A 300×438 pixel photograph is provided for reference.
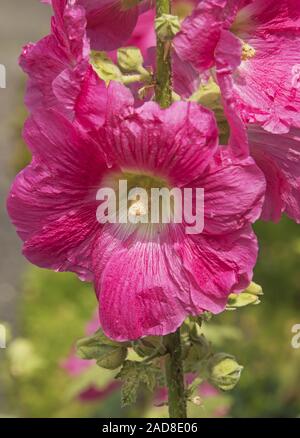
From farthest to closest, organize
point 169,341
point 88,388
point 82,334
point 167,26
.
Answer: point 82,334 → point 88,388 → point 169,341 → point 167,26

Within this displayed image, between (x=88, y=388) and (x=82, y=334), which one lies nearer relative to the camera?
(x=88, y=388)

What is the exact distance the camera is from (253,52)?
128 centimetres

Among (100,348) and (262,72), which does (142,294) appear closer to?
(100,348)

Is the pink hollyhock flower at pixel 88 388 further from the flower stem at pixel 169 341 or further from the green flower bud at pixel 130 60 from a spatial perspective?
the green flower bud at pixel 130 60

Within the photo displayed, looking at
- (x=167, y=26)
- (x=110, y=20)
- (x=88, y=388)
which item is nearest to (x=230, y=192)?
(x=167, y=26)

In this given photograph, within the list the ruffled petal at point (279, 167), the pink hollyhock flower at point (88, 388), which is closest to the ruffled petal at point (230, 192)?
the ruffled petal at point (279, 167)

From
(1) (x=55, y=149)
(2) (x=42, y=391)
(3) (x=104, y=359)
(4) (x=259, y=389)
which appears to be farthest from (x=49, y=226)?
(2) (x=42, y=391)

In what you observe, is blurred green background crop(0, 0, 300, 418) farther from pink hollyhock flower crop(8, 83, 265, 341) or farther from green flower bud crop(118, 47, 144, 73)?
green flower bud crop(118, 47, 144, 73)

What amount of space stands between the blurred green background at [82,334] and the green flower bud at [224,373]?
0.15 metres

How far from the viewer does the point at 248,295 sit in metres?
1.36

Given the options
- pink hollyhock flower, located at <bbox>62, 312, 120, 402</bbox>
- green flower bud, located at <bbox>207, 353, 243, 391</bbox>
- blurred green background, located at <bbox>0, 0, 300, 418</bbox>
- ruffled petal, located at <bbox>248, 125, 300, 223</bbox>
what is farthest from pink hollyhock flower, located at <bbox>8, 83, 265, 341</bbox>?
pink hollyhock flower, located at <bbox>62, 312, 120, 402</bbox>

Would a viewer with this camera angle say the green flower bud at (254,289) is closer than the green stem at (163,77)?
No

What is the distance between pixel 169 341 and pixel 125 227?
0.18 metres

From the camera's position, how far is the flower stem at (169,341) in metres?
1.20
